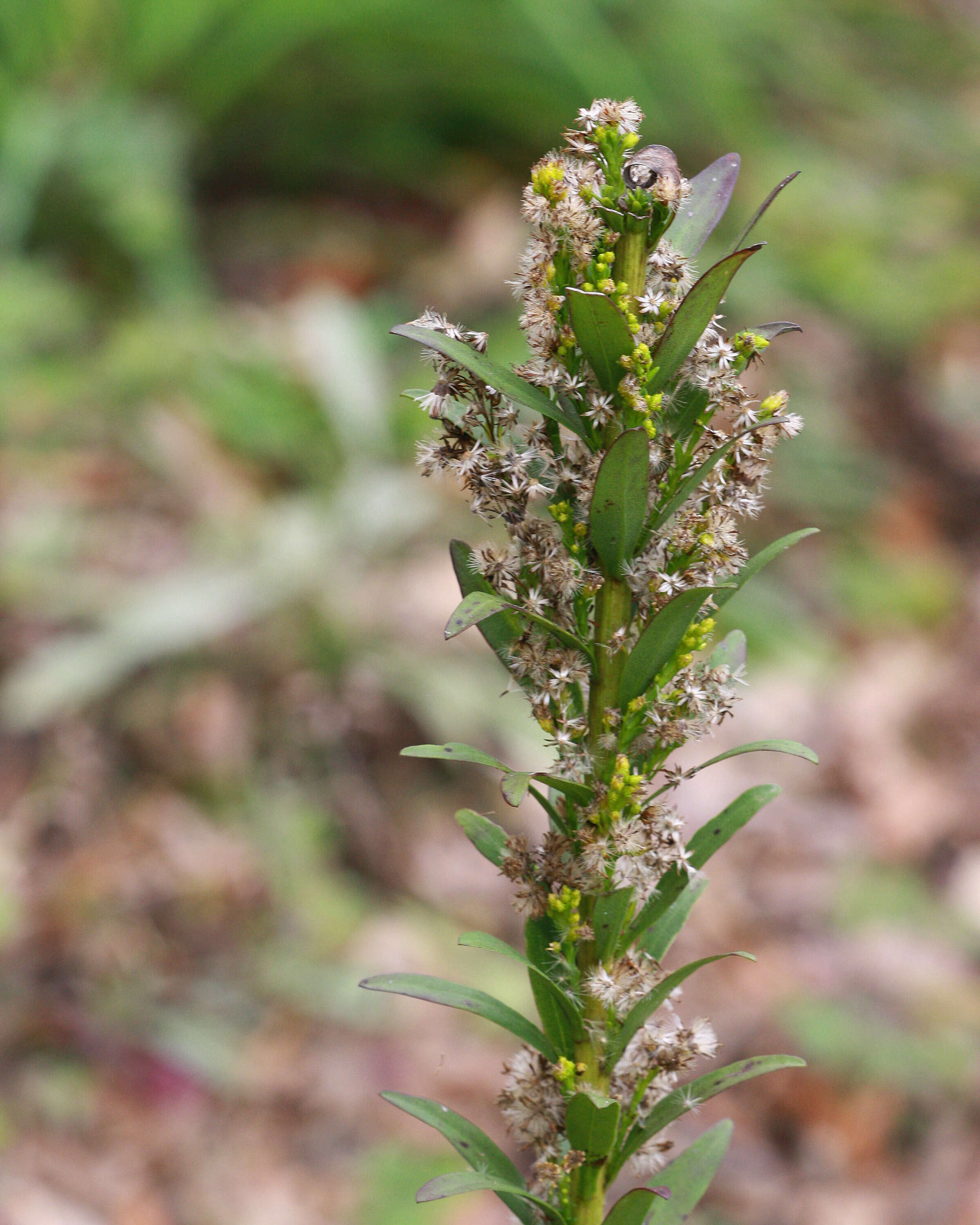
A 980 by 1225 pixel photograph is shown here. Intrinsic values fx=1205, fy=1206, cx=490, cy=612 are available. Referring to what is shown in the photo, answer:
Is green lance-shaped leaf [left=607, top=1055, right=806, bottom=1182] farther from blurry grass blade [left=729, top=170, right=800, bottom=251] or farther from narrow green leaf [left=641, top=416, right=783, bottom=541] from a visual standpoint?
blurry grass blade [left=729, top=170, right=800, bottom=251]

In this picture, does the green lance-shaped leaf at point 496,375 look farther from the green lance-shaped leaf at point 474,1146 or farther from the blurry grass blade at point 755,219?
the green lance-shaped leaf at point 474,1146

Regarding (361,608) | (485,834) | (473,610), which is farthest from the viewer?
(361,608)

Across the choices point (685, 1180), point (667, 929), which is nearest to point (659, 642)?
point (667, 929)

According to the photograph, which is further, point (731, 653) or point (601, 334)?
point (731, 653)

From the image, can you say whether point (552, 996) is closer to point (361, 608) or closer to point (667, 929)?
point (667, 929)

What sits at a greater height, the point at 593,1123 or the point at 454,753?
the point at 454,753

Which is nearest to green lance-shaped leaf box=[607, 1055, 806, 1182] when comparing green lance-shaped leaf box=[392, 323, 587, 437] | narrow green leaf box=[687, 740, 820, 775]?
narrow green leaf box=[687, 740, 820, 775]

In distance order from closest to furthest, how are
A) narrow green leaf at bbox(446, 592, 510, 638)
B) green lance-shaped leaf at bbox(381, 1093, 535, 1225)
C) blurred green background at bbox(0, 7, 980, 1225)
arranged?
narrow green leaf at bbox(446, 592, 510, 638), green lance-shaped leaf at bbox(381, 1093, 535, 1225), blurred green background at bbox(0, 7, 980, 1225)
